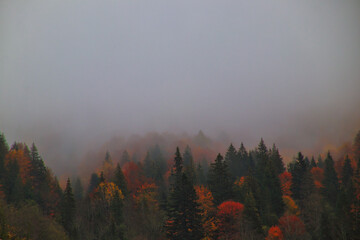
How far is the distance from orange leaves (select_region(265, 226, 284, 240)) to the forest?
16cm

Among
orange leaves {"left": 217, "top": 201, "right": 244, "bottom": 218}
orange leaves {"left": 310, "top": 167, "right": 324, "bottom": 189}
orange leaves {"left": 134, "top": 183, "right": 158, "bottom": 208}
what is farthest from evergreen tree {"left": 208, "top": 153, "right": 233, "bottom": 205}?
orange leaves {"left": 310, "top": 167, "right": 324, "bottom": 189}

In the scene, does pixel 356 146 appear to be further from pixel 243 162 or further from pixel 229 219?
pixel 229 219

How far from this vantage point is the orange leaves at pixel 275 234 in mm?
45031

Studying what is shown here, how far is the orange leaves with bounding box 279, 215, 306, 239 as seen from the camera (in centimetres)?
4522

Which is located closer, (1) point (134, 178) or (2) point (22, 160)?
(2) point (22, 160)

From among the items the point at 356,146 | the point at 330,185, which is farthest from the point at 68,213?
the point at 356,146

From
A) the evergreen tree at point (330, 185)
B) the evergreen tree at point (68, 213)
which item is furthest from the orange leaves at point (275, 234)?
the evergreen tree at point (68, 213)

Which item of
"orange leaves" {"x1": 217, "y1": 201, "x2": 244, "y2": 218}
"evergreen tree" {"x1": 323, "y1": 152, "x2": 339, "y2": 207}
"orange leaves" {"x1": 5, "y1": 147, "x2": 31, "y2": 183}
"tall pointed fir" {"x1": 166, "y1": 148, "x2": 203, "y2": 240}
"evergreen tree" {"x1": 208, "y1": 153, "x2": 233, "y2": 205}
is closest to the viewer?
"tall pointed fir" {"x1": 166, "y1": 148, "x2": 203, "y2": 240}

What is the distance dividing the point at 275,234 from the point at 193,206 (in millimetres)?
16477

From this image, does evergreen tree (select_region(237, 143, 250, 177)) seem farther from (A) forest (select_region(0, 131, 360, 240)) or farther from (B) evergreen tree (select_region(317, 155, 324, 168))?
(B) evergreen tree (select_region(317, 155, 324, 168))

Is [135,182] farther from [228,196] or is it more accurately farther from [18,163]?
[228,196]

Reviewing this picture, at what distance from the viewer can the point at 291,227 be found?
47438 millimetres

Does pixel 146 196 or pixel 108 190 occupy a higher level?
pixel 108 190

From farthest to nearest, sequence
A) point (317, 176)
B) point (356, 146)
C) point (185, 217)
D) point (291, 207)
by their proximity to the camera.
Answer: point (356, 146) < point (317, 176) < point (291, 207) < point (185, 217)
